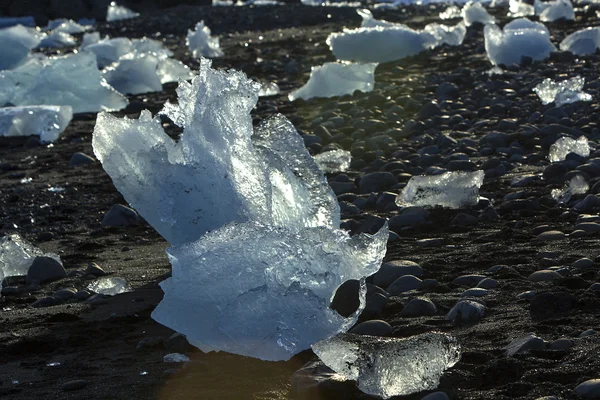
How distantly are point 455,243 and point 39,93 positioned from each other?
5466 mm

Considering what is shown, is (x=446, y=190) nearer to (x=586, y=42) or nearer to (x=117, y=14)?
(x=586, y=42)

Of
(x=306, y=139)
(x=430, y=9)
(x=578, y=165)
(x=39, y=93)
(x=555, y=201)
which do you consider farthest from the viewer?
(x=430, y=9)

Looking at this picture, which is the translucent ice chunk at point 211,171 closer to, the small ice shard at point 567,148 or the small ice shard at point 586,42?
the small ice shard at point 567,148

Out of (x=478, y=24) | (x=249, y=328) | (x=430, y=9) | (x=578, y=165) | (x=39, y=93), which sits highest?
(x=249, y=328)

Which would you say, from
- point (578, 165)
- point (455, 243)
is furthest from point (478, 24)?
point (455, 243)

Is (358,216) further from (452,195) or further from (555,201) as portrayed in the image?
(555,201)

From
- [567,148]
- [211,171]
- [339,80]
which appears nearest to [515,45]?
[339,80]

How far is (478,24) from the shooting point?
42.1 ft

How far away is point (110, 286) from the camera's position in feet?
10.1

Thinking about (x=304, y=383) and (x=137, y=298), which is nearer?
(x=304, y=383)

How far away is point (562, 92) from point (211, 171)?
4.05 m

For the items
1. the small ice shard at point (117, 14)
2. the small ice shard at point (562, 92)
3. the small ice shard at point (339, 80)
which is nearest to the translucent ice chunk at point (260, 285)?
the small ice shard at point (562, 92)

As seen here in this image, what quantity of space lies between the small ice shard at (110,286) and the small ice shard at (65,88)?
A: 493cm

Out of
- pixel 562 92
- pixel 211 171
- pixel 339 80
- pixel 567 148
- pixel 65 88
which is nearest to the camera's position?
pixel 211 171
